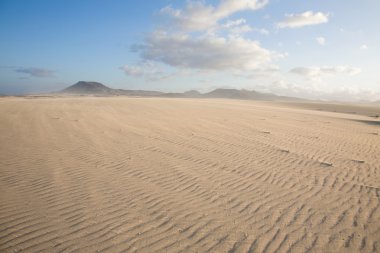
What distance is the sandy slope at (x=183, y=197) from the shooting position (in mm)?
3986

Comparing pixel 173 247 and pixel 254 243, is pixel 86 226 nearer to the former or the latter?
pixel 173 247

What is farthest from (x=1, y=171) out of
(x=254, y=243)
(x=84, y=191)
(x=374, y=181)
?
(x=374, y=181)

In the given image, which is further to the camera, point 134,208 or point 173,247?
point 134,208

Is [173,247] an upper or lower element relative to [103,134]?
lower

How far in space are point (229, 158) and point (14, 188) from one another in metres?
6.21

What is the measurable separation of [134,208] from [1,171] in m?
4.42

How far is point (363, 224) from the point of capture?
4652mm

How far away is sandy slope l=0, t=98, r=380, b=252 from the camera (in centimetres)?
399

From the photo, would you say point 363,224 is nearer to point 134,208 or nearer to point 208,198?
point 208,198

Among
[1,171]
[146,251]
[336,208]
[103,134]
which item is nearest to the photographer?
[146,251]

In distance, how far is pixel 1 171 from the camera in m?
6.57

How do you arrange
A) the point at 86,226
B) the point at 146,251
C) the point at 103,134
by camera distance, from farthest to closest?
the point at 103,134, the point at 86,226, the point at 146,251

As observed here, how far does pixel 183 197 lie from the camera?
17.8ft

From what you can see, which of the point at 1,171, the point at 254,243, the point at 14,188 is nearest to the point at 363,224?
the point at 254,243
